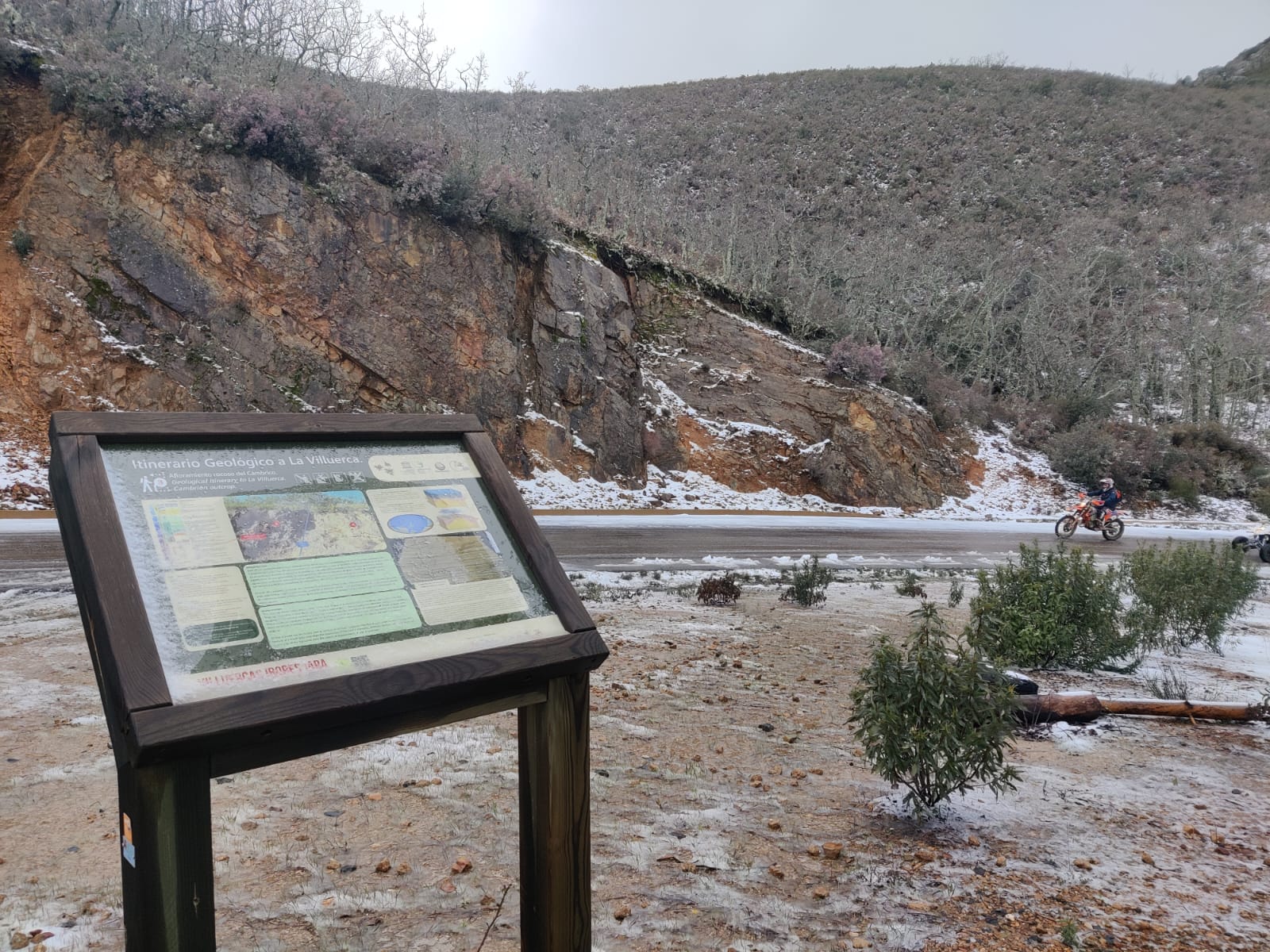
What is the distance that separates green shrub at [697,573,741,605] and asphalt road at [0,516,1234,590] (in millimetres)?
1839

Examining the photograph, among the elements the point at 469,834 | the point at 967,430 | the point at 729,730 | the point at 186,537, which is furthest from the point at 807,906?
the point at 967,430

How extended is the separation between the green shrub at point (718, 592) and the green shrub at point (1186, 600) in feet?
13.9

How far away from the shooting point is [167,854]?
6.72 feet

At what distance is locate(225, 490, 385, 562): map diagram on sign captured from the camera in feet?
8.02

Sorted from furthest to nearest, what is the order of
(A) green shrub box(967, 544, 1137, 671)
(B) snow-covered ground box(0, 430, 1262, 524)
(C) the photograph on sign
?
(B) snow-covered ground box(0, 430, 1262, 524) → (A) green shrub box(967, 544, 1137, 671) → (C) the photograph on sign

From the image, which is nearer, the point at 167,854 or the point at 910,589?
the point at 167,854

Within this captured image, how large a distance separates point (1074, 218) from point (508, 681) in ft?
188

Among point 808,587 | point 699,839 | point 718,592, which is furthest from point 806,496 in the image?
point 699,839

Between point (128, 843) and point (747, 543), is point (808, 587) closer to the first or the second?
point (747, 543)

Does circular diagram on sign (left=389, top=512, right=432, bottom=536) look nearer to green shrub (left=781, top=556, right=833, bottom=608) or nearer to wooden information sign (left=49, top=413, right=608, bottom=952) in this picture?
wooden information sign (left=49, top=413, right=608, bottom=952)

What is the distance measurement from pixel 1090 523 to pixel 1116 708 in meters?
15.1

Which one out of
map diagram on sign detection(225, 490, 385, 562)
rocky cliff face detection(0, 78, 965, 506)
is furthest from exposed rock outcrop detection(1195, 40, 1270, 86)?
map diagram on sign detection(225, 490, 385, 562)

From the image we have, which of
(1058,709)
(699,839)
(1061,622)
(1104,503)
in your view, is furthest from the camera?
(1104,503)

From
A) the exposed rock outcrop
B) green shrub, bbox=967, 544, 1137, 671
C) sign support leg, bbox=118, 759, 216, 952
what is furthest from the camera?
the exposed rock outcrop
